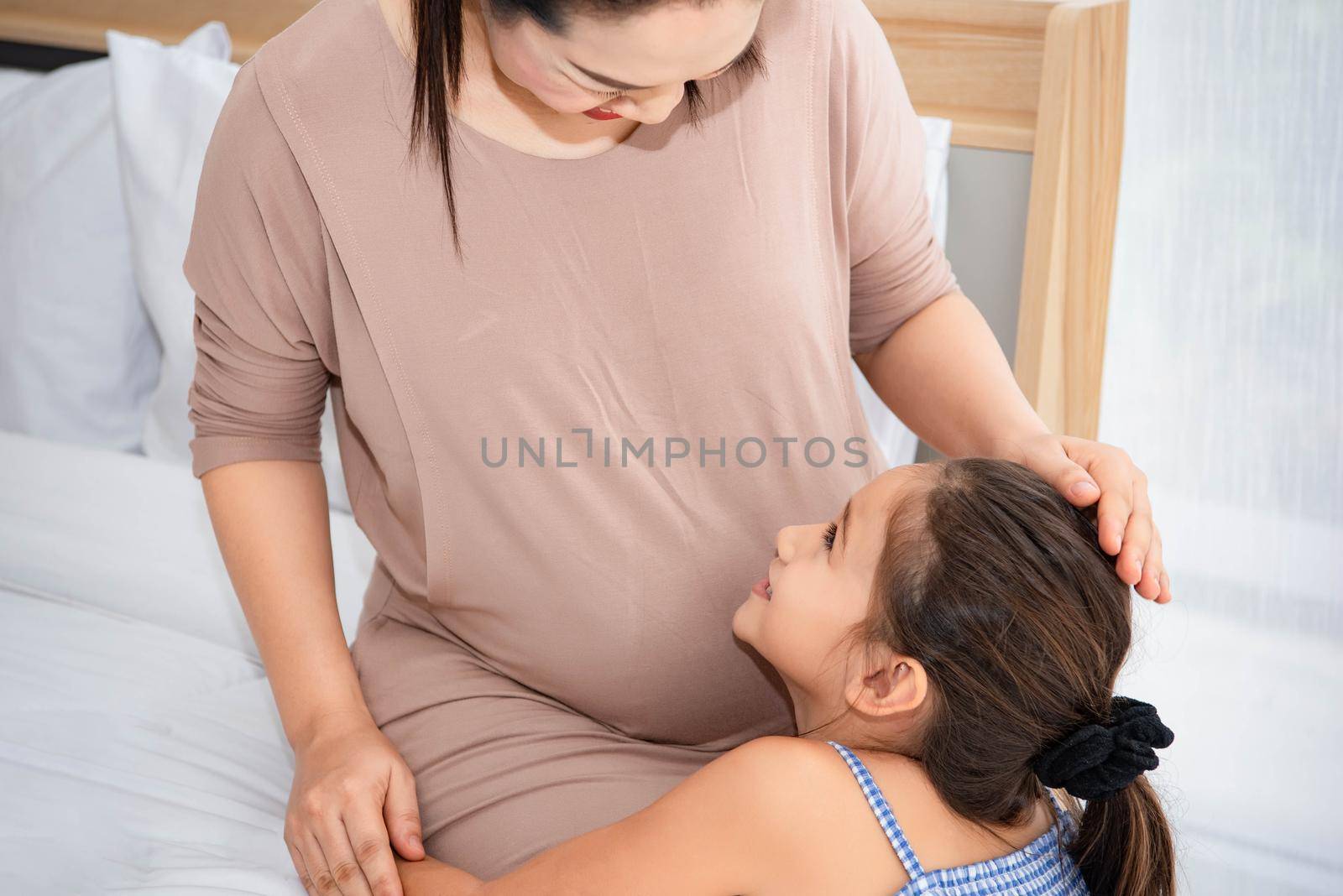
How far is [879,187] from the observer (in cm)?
107

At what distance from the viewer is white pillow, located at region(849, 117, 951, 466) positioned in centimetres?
150

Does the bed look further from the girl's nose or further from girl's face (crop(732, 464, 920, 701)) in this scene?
the girl's nose

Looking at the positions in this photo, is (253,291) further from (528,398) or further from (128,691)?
(128,691)

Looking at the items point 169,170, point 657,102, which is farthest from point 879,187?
point 169,170

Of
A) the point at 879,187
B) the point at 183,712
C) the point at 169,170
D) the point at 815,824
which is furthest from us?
the point at 169,170

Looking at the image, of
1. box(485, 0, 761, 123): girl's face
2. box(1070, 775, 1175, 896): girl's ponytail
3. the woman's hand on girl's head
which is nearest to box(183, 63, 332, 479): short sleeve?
box(485, 0, 761, 123): girl's face

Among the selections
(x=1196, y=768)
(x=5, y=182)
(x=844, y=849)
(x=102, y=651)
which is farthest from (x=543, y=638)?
(x=5, y=182)

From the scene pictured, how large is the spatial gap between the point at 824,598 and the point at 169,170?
1.25 metres

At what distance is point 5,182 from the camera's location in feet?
5.96

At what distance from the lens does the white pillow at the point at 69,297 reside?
178 centimetres

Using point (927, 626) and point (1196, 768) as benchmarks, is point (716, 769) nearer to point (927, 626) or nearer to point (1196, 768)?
point (927, 626)

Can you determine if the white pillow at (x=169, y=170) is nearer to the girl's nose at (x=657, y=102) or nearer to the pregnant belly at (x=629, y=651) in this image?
the pregnant belly at (x=629, y=651)

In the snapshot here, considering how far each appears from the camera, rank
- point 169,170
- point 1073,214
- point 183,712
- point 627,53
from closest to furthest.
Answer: point 627,53
point 183,712
point 1073,214
point 169,170

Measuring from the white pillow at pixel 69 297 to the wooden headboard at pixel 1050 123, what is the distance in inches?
48.4
